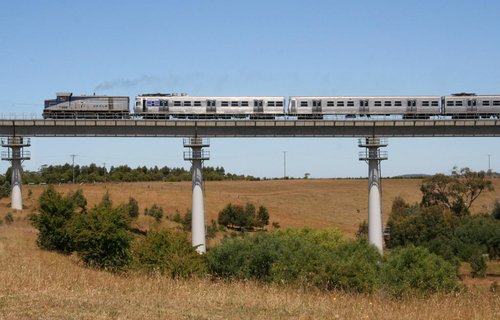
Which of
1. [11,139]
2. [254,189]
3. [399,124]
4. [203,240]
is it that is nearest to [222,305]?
[203,240]

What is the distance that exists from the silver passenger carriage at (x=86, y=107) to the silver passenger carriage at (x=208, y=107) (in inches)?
54.9

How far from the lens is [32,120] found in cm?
5241

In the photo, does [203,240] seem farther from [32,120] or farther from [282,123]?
[32,120]

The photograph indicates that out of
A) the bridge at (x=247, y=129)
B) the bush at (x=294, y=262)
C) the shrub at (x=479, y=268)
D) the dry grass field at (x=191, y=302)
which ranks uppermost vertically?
the bridge at (x=247, y=129)

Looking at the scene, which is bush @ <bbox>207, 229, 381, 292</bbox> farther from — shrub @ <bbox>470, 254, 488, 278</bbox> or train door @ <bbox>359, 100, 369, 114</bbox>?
shrub @ <bbox>470, 254, 488, 278</bbox>

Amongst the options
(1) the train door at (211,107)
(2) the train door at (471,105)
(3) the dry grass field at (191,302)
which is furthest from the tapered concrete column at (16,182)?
(2) the train door at (471,105)

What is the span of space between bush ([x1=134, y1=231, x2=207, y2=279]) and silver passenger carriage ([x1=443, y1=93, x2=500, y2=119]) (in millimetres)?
25250

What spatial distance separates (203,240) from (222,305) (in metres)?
34.1

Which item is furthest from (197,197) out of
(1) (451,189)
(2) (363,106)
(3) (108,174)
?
(3) (108,174)

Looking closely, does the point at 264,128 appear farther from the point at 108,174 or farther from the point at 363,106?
the point at 108,174

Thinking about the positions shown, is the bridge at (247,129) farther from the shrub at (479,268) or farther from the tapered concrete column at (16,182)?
the shrub at (479,268)

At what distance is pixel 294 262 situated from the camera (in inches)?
1284

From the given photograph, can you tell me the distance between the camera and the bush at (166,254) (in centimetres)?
3547

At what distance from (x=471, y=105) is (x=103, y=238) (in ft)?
106
